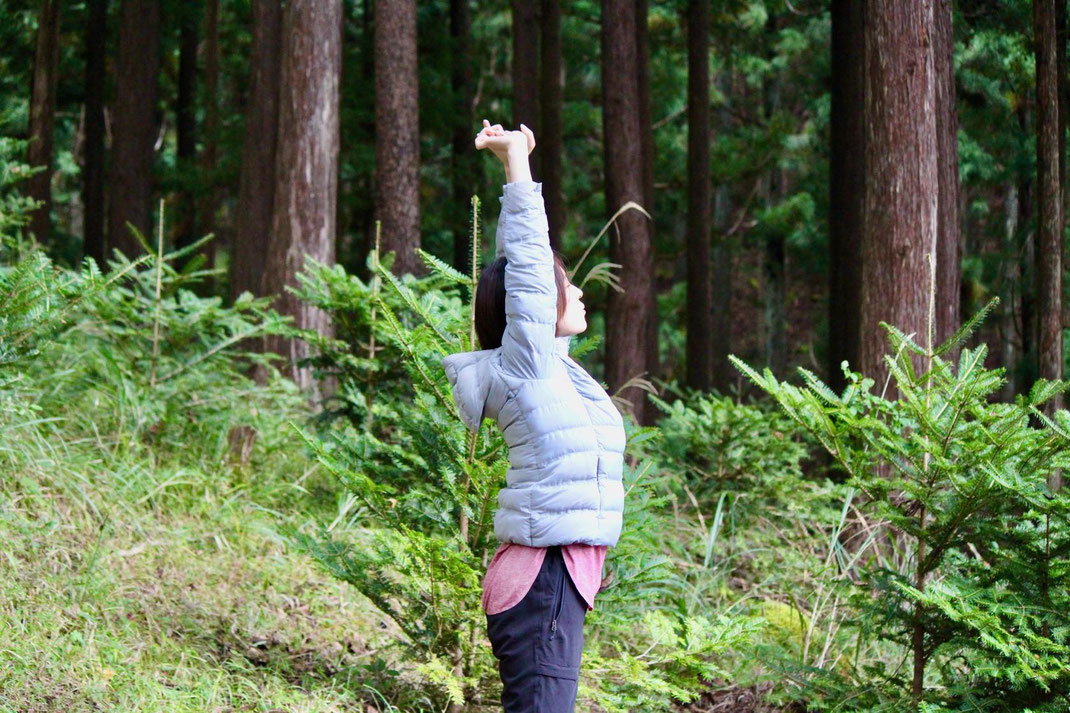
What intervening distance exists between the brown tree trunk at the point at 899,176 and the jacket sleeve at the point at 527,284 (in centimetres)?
333

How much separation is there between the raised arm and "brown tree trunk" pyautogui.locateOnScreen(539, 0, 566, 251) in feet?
33.7

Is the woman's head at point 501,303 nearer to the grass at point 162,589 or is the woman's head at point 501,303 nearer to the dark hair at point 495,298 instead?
the dark hair at point 495,298

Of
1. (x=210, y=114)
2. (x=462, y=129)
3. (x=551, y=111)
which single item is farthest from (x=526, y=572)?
(x=210, y=114)

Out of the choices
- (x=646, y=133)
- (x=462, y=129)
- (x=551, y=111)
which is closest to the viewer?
(x=646, y=133)

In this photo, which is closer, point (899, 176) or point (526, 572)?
point (526, 572)

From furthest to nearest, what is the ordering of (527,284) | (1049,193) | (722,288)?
(722,288)
(1049,193)
(527,284)

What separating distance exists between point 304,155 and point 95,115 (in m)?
10.4

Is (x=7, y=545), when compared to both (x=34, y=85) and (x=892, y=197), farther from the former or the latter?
(x=34, y=85)

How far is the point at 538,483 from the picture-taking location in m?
2.91

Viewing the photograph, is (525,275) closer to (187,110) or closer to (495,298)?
(495,298)

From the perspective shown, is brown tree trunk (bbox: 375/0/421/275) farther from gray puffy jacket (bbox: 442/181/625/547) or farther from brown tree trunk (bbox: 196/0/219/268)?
brown tree trunk (bbox: 196/0/219/268)

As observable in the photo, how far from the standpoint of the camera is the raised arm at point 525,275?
289 cm

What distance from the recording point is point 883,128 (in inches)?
229

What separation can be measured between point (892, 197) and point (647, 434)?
8.70 feet
